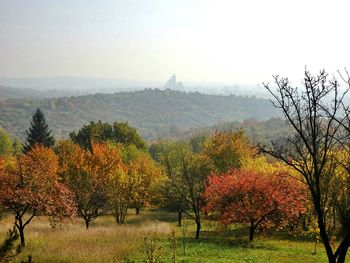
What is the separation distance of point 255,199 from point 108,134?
2159 inches

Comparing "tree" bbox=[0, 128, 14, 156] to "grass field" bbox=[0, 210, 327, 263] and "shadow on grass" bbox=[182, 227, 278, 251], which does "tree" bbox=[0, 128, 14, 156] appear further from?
"shadow on grass" bbox=[182, 227, 278, 251]

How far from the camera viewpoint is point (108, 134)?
82250 mm

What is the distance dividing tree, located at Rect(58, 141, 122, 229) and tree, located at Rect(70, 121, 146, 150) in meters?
24.4

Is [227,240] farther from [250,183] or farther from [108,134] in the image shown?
[108,134]

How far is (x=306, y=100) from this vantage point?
48.7ft

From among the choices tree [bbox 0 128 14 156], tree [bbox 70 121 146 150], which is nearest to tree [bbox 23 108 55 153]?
tree [bbox 70 121 146 150]

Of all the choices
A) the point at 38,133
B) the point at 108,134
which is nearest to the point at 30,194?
the point at 108,134

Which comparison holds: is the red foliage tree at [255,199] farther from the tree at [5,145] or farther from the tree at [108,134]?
the tree at [5,145]

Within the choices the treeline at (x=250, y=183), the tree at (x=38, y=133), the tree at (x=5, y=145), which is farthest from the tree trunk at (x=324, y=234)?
the tree at (x=5, y=145)

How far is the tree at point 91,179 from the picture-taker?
36.2 m

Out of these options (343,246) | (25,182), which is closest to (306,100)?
(343,246)

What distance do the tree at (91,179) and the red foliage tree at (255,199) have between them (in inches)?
446

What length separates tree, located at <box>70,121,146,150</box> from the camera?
7981 centimetres

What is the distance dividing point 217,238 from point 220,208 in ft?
9.65
